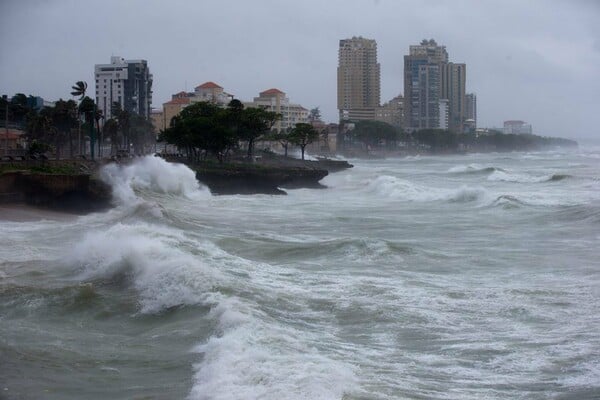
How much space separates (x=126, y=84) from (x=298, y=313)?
401 feet

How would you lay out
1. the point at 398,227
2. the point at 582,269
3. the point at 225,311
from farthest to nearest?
the point at 398,227, the point at 582,269, the point at 225,311

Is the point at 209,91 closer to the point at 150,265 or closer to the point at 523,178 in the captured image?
the point at 523,178

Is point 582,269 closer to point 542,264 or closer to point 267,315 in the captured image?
point 542,264

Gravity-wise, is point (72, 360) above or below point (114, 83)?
below

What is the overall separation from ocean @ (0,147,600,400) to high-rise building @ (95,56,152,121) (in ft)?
349

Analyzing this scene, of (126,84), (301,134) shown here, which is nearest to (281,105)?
(126,84)

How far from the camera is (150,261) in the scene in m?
15.6

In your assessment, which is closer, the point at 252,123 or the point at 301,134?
the point at 252,123

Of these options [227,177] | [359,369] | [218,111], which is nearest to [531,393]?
[359,369]

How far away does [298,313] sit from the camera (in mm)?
12289

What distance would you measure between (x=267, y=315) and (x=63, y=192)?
69.7 ft

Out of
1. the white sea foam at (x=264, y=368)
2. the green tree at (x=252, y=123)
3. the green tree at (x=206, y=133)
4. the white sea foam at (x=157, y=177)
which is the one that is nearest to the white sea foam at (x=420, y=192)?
the white sea foam at (x=157, y=177)

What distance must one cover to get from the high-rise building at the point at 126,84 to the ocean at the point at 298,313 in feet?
349

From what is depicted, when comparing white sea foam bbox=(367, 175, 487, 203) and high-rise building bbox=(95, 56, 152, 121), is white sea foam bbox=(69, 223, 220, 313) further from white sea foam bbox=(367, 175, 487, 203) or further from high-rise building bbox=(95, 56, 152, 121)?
high-rise building bbox=(95, 56, 152, 121)
